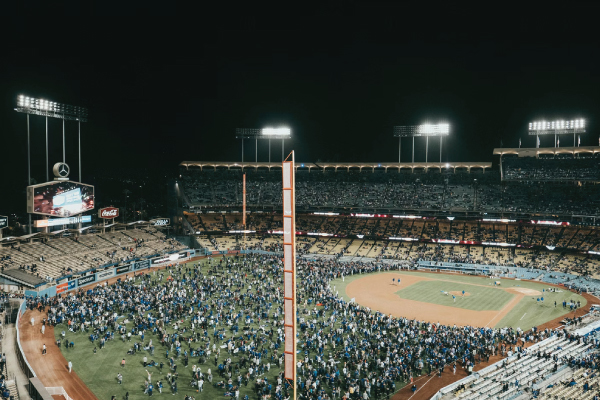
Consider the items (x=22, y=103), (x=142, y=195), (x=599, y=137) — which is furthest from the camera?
(x=142, y=195)

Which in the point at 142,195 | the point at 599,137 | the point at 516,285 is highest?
the point at 599,137

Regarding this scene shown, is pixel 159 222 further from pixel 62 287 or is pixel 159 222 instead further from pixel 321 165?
pixel 321 165

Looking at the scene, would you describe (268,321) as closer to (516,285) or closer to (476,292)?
(476,292)

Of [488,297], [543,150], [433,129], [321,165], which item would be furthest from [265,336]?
[543,150]

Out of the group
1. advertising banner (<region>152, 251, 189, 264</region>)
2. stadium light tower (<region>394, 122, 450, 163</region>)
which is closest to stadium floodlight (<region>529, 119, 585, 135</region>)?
stadium light tower (<region>394, 122, 450, 163</region>)

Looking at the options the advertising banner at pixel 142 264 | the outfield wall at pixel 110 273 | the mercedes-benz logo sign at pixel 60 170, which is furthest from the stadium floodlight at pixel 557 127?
the mercedes-benz logo sign at pixel 60 170

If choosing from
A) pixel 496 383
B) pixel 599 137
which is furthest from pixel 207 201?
pixel 599 137
